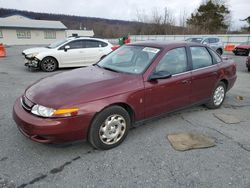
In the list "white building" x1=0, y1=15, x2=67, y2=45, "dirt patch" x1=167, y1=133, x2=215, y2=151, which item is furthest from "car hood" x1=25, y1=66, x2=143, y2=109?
"white building" x1=0, y1=15, x2=67, y2=45

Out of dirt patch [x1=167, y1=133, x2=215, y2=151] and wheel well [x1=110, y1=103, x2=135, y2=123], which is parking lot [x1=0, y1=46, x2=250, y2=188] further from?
wheel well [x1=110, y1=103, x2=135, y2=123]

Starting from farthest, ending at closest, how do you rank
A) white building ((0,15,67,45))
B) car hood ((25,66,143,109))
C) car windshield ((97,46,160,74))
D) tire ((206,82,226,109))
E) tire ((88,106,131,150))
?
white building ((0,15,67,45)), tire ((206,82,226,109)), car windshield ((97,46,160,74)), tire ((88,106,131,150)), car hood ((25,66,143,109))

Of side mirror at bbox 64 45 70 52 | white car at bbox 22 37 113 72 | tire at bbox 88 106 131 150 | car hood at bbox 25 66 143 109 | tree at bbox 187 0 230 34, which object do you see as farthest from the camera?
tree at bbox 187 0 230 34

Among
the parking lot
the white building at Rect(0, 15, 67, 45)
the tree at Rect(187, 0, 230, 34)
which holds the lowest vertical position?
the parking lot

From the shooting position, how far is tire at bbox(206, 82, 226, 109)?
15.2 feet

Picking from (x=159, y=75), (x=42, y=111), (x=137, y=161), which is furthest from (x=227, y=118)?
(x=42, y=111)

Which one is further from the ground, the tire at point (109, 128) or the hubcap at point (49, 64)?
the hubcap at point (49, 64)

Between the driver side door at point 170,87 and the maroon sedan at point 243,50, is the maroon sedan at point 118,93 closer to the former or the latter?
the driver side door at point 170,87

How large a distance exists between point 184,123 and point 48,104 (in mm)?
2567

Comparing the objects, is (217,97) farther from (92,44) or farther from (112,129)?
(92,44)

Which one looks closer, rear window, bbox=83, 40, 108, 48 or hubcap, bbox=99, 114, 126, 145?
hubcap, bbox=99, 114, 126, 145

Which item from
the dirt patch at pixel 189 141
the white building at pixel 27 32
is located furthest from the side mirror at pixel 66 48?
the white building at pixel 27 32

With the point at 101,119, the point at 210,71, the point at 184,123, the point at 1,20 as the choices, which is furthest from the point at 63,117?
the point at 1,20

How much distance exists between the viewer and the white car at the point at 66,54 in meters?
9.00
